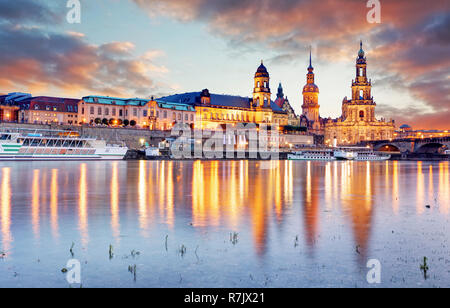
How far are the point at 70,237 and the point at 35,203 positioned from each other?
8021 millimetres

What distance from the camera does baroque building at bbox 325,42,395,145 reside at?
6156 inches

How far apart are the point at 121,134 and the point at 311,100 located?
368 ft

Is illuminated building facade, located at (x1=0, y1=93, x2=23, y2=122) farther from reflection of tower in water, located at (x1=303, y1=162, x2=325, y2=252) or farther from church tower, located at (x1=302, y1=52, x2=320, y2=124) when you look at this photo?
church tower, located at (x1=302, y1=52, x2=320, y2=124)

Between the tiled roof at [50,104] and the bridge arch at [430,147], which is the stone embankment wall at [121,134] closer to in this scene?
the tiled roof at [50,104]

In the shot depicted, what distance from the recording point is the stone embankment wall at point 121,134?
9109 cm

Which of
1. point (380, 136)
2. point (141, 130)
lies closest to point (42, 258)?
point (141, 130)

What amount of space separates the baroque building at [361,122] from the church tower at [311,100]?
81.7 ft

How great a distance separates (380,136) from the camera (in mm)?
156750

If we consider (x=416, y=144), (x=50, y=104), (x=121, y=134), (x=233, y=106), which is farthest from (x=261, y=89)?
(x=50, y=104)

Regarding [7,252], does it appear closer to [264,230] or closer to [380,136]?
[264,230]

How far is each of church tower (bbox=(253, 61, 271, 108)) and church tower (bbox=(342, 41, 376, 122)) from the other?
36.0m

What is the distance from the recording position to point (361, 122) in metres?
156

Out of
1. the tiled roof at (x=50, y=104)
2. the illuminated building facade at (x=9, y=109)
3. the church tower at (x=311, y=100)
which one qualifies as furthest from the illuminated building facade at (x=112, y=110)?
the church tower at (x=311, y=100)

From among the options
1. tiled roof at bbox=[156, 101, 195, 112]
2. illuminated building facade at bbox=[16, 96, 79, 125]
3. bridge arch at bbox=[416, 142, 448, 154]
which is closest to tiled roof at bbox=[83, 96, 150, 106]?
illuminated building facade at bbox=[16, 96, 79, 125]
